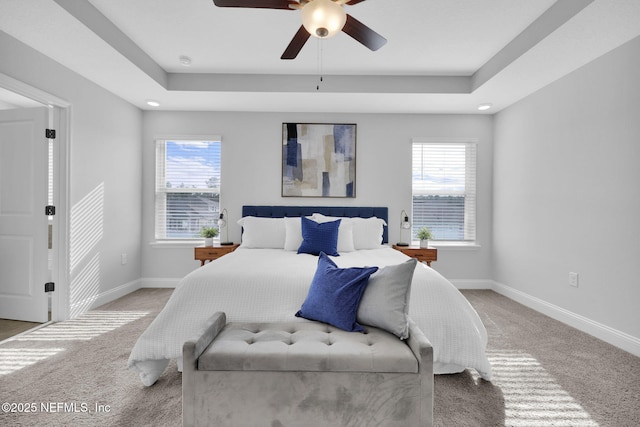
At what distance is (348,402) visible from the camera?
1.47 m

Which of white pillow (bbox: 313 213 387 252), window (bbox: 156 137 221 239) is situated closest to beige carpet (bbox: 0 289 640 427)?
white pillow (bbox: 313 213 387 252)

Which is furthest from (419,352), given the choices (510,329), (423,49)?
(423,49)

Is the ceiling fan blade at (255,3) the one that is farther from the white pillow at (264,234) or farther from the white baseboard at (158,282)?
the white baseboard at (158,282)

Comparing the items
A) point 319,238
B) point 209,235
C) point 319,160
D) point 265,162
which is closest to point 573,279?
point 319,238

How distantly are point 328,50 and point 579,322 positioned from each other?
3.68 metres

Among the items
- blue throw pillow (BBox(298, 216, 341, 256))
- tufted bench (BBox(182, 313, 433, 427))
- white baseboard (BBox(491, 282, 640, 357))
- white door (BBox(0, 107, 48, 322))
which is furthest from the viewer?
blue throw pillow (BBox(298, 216, 341, 256))

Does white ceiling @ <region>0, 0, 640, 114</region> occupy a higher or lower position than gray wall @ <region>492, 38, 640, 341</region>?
higher

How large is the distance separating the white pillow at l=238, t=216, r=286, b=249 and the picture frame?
835 mm

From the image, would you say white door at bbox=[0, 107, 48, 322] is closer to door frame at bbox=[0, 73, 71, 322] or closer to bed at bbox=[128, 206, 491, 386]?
door frame at bbox=[0, 73, 71, 322]

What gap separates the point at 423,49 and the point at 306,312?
286 cm

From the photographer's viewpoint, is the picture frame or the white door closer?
the white door

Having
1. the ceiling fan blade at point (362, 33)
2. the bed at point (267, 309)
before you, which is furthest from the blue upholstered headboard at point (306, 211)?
the ceiling fan blade at point (362, 33)

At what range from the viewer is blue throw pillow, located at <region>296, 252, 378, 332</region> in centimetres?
185

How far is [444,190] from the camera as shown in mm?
4812
